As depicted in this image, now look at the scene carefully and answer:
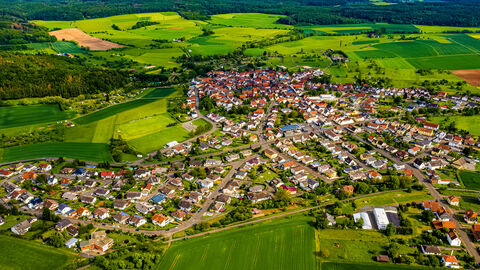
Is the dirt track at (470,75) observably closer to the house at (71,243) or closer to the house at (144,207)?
the house at (144,207)

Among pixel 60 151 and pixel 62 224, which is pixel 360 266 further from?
pixel 60 151

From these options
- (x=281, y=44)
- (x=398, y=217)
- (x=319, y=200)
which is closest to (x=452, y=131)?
(x=398, y=217)

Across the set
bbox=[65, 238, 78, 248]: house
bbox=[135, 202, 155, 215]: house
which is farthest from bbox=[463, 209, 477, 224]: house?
bbox=[65, 238, 78, 248]: house

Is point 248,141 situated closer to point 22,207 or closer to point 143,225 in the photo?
point 143,225

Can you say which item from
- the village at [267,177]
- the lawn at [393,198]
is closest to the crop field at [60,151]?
the village at [267,177]

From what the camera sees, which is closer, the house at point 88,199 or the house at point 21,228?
the house at point 21,228

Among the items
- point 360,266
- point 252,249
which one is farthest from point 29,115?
point 360,266

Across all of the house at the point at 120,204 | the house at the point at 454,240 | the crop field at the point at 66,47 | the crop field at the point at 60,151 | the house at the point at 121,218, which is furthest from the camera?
the crop field at the point at 66,47
